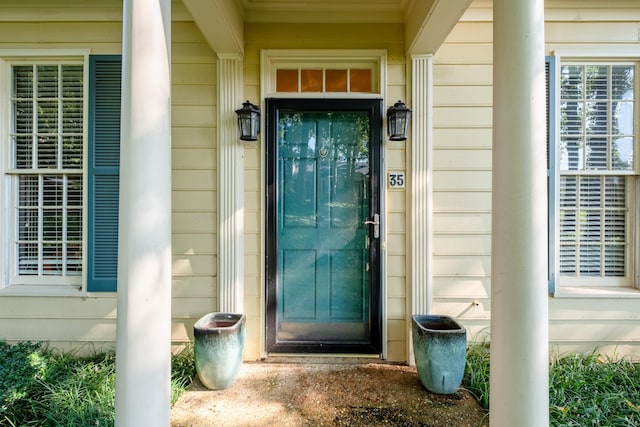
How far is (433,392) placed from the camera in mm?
2150

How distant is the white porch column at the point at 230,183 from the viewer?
2.61 m

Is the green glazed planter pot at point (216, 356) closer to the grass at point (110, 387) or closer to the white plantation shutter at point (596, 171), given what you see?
the grass at point (110, 387)

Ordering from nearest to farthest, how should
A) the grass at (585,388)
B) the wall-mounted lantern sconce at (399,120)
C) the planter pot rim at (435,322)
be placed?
1. the grass at (585,388)
2. the planter pot rim at (435,322)
3. the wall-mounted lantern sconce at (399,120)

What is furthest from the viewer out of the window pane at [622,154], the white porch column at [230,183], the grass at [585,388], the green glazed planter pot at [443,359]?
the window pane at [622,154]

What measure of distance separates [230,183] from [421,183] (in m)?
1.54

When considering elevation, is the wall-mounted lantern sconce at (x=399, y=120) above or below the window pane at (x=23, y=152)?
above

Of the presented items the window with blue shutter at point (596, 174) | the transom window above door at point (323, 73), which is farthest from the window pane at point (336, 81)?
the window with blue shutter at point (596, 174)

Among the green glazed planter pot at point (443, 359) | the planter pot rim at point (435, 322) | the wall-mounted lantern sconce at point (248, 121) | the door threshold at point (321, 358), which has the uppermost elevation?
the wall-mounted lantern sconce at point (248, 121)

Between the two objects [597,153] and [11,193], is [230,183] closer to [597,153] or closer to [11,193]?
[11,193]

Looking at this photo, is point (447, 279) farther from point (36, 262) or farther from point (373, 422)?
point (36, 262)

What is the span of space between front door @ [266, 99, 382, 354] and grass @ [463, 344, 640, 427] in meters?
0.87

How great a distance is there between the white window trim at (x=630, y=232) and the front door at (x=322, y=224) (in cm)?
155

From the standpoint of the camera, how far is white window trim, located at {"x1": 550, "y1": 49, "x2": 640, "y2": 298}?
8.65ft

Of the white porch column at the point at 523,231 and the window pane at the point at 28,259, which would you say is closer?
the white porch column at the point at 523,231
